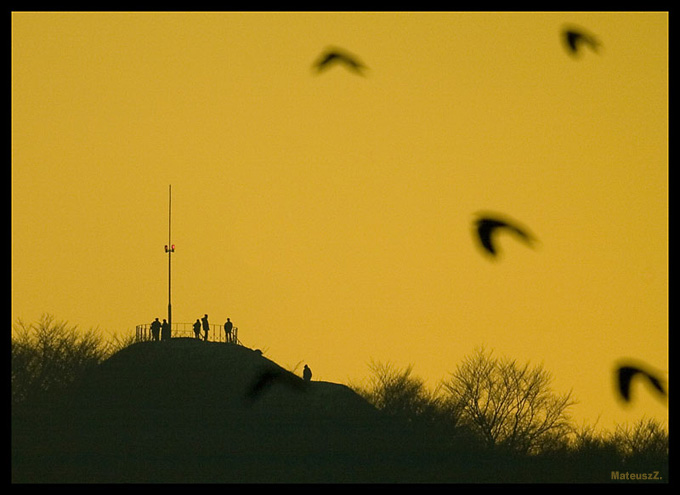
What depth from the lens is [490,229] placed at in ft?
113

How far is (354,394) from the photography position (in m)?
89.2

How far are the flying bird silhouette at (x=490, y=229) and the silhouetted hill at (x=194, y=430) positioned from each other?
46.7m

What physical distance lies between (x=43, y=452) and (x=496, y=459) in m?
24.1

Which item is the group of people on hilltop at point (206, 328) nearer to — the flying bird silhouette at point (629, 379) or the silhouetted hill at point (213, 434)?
the silhouetted hill at point (213, 434)

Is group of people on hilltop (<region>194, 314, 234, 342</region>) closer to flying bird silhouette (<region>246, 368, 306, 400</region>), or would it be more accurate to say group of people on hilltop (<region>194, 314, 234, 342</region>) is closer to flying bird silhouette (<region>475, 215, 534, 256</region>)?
flying bird silhouette (<region>246, 368, 306, 400</region>)

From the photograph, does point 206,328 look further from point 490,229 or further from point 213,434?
point 490,229

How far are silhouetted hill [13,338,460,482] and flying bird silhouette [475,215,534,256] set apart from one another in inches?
1837

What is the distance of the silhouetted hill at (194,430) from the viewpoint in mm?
81562

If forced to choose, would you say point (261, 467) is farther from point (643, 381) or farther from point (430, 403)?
point (643, 381)

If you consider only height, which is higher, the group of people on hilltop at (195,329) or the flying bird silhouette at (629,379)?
the group of people on hilltop at (195,329)

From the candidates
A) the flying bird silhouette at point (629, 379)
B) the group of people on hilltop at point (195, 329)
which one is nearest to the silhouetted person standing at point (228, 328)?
the group of people on hilltop at point (195, 329)

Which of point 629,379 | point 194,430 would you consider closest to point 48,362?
point 194,430

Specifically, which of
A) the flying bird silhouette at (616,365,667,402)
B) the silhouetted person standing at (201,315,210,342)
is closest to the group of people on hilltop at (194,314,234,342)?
the silhouetted person standing at (201,315,210,342)
